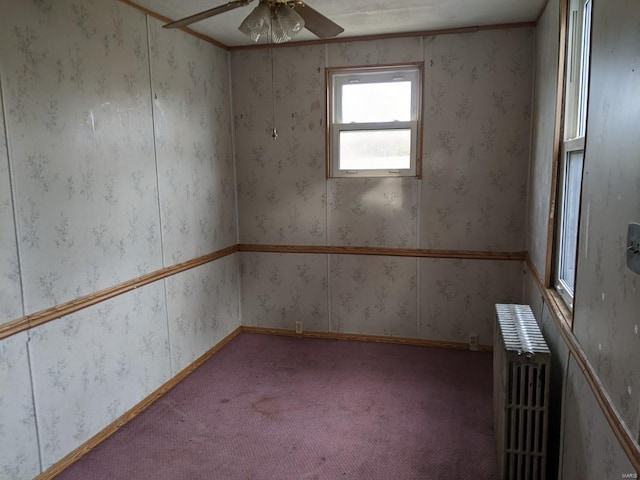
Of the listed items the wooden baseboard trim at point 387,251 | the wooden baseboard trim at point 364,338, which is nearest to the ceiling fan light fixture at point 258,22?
the wooden baseboard trim at point 387,251

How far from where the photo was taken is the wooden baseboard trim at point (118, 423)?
2260 mm

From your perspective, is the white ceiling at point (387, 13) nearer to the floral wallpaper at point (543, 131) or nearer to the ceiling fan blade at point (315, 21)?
the floral wallpaper at point (543, 131)

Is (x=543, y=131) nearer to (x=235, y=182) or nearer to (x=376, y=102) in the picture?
(x=376, y=102)

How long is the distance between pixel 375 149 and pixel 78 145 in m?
2.19

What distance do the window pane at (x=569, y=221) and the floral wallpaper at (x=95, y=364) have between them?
2352mm

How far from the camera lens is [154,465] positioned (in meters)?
2.34

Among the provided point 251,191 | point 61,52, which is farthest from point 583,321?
point 251,191

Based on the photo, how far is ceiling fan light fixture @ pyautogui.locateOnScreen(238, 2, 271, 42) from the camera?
6.15 ft

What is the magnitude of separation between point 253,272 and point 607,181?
10.4ft

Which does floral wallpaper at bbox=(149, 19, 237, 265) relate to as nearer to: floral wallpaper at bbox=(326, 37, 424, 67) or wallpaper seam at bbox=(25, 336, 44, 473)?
floral wallpaper at bbox=(326, 37, 424, 67)

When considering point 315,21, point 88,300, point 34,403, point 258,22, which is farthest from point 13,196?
point 315,21

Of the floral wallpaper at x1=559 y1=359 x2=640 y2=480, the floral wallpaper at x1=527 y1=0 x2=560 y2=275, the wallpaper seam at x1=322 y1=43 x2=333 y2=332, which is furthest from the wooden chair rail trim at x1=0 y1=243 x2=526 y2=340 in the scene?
the floral wallpaper at x1=559 y1=359 x2=640 y2=480

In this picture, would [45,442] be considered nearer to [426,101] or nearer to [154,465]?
[154,465]

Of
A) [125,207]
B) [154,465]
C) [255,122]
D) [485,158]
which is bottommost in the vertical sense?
[154,465]
